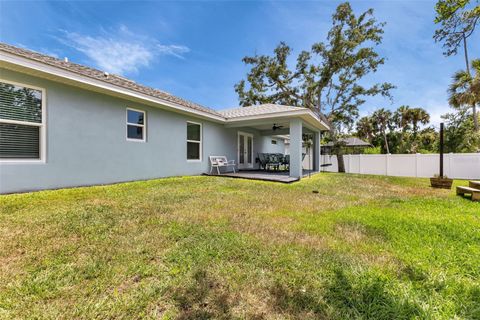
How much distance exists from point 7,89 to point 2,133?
3.43 feet

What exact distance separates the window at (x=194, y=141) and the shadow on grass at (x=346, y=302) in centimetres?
880

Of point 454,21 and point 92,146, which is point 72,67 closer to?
point 92,146

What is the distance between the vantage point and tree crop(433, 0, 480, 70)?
300 centimetres

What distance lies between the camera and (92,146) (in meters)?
6.62

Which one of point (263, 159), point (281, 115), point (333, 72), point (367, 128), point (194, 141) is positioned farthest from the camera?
point (367, 128)

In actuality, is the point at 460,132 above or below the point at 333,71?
below

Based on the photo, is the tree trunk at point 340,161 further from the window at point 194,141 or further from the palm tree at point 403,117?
the palm tree at point 403,117

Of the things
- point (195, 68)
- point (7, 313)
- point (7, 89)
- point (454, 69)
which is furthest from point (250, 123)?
point (454, 69)

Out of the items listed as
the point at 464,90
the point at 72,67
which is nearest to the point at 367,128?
the point at 464,90

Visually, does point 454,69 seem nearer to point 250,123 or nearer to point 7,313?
point 250,123

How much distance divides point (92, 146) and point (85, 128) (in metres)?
0.56

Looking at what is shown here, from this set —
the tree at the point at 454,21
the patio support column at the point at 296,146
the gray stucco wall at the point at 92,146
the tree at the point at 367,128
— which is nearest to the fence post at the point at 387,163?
the patio support column at the point at 296,146

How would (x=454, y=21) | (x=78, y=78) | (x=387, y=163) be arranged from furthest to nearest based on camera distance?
(x=387, y=163), (x=78, y=78), (x=454, y=21)

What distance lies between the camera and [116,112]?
7.29 metres
